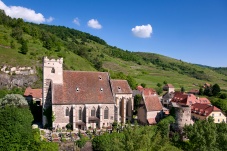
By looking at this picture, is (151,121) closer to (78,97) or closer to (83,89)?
(83,89)

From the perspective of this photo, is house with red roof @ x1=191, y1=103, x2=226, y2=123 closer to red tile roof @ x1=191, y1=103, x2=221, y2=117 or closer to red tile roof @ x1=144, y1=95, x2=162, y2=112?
red tile roof @ x1=191, y1=103, x2=221, y2=117

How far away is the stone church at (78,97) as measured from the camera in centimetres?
→ 5366

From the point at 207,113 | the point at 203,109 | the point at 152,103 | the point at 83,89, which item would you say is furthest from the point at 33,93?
the point at 207,113

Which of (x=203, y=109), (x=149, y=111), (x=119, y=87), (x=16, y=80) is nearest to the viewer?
(x=149, y=111)

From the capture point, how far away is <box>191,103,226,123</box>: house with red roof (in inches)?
2805

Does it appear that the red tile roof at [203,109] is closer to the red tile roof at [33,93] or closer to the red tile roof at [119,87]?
the red tile roof at [119,87]

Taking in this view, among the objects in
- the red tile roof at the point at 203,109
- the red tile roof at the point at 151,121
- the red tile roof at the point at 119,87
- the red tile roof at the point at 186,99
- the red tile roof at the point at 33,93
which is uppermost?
the red tile roof at the point at 119,87

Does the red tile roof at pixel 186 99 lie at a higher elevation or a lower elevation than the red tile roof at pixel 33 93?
lower

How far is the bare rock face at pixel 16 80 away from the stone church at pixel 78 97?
37.5 meters

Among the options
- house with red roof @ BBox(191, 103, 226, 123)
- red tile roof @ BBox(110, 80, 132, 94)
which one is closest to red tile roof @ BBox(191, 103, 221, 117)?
house with red roof @ BBox(191, 103, 226, 123)

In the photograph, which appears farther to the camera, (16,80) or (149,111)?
(16,80)

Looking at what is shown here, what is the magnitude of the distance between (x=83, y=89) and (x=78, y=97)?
2.74m

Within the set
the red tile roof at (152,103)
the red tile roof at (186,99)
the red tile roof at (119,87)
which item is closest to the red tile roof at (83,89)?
the red tile roof at (119,87)

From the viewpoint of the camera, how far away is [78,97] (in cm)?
5544
